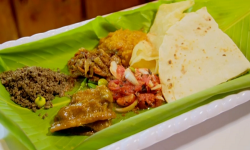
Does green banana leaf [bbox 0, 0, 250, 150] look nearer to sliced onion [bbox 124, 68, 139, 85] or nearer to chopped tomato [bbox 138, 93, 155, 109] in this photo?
chopped tomato [bbox 138, 93, 155, 109]

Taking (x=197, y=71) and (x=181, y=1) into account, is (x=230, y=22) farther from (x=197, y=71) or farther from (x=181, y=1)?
(x=197, y=71)

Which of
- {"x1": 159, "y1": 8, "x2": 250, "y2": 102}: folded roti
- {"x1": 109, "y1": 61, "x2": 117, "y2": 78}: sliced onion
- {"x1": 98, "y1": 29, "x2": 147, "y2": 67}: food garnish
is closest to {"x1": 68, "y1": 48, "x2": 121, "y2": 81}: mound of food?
{"x1": 109, "y1": 61, "x2": 117, "y2": 78}: sliced onion

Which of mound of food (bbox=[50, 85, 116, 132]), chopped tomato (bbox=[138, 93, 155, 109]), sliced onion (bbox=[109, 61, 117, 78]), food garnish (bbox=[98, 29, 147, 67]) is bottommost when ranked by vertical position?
chopped tomato (bbox=[138, 93, 155, 109])

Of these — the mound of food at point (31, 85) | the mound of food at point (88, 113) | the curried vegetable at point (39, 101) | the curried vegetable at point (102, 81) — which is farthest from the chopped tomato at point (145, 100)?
the curried vegetable at point (39, 101)

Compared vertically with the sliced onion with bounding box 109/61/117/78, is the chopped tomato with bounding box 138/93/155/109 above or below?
below

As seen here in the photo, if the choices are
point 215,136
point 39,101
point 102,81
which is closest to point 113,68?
point 102,81

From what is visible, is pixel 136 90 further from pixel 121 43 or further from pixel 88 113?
pixel 121 43

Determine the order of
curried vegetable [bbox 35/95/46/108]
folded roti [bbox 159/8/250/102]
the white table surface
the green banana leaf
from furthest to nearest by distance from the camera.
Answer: folded roti [bbox 159/8/250/102] < curried vegetable [bbox 35/95/46/108] < the white table surface < the green banana leaf
